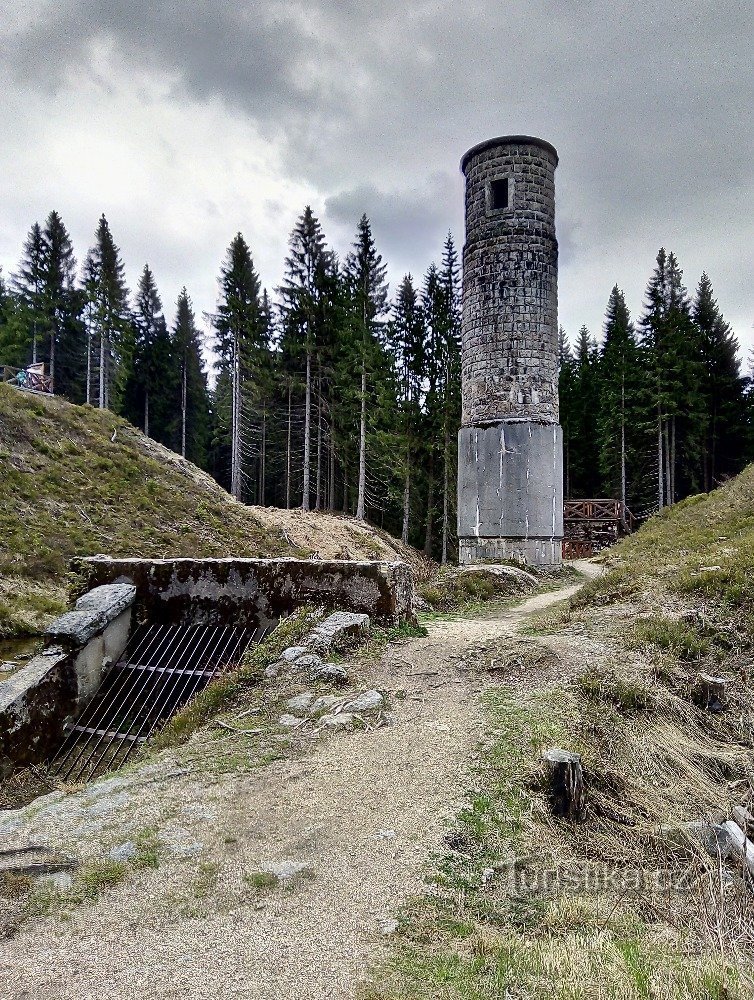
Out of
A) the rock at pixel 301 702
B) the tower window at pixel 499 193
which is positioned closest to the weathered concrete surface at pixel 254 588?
the rock at pixel 301 702

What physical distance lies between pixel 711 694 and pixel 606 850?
10.1 feet

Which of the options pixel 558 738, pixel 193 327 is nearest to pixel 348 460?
pixel 193 327

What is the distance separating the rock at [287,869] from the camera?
294cm

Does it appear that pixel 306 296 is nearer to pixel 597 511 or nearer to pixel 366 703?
pixel 597 511

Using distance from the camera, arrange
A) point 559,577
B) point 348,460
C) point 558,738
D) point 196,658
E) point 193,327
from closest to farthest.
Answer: point 558,738, point 196,658, point 559,577, point 348,460, point 193,327

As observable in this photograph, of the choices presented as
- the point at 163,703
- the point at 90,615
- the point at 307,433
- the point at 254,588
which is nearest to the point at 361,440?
the point at 307,433

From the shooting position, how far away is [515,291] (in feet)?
54.9

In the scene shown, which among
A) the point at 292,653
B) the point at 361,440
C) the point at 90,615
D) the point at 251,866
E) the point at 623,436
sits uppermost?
the point at 623,436

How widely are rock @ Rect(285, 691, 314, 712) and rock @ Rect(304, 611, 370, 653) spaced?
81 centimetres

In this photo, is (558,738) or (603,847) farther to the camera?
(558,738)

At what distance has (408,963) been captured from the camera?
7.66 ft

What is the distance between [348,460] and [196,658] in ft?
84.8

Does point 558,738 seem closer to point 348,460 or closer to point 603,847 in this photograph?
point 603,847

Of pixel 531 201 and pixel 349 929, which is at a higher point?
pixel 531 201
